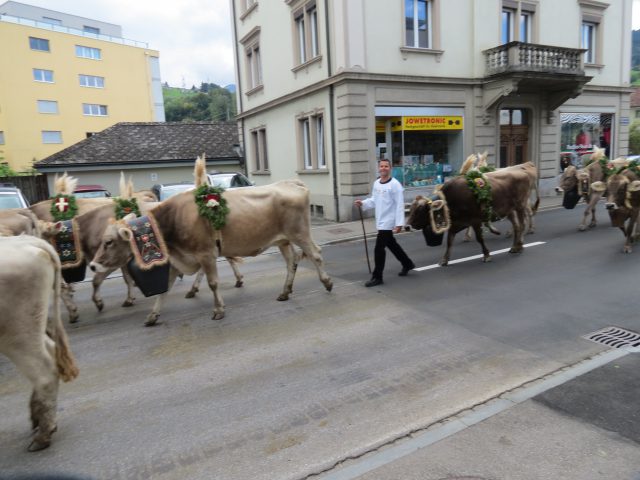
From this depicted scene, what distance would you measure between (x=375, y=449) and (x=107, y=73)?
51856 millimetres

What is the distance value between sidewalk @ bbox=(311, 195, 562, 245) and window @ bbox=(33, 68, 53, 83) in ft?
123

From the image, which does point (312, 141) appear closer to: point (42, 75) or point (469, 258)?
point (469, 258)

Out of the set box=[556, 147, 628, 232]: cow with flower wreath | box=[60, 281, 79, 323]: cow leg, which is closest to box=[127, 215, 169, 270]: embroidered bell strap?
box=[60, 281, 79, 323]: cow leg

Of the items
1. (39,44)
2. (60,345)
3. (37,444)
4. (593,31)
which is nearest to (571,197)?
(60,345)

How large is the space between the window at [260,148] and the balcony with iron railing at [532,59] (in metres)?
10.2

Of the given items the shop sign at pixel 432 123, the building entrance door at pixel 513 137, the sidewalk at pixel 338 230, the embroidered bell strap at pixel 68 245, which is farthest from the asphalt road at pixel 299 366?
the building entrance door at pixel 513 137

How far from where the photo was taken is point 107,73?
46906mm

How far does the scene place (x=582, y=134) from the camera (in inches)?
855

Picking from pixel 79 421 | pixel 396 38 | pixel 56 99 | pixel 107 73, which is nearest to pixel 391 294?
pixel 79 421

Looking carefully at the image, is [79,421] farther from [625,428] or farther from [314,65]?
[314,65]

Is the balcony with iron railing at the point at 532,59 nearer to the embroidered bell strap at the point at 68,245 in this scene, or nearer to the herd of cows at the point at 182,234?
the herd of cows at the point at 182,234

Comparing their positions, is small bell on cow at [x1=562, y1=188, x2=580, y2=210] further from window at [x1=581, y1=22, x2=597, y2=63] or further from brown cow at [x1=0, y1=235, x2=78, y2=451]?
window at [x1=581, y1=22, x2=597, y2=63]

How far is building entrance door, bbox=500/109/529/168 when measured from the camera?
62.7 ft

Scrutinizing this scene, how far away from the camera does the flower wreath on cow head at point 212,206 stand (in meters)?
6.29
